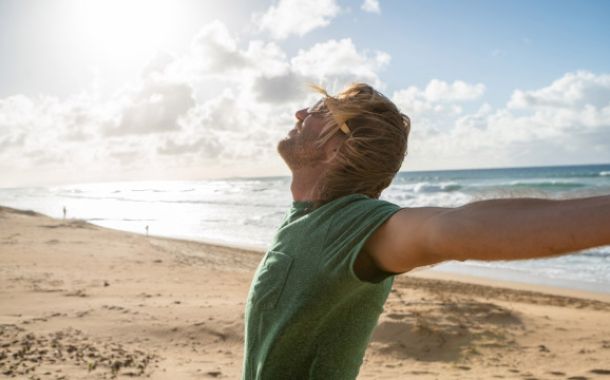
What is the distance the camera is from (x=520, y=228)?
935 mm

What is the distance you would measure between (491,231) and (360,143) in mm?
546

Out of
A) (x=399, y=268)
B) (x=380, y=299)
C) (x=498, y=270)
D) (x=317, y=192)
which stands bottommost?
(x=498, y=270)

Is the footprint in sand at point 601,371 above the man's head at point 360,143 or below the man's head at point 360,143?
below

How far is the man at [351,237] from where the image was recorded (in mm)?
940

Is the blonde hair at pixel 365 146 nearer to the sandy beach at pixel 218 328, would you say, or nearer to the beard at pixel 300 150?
the beard at pixel 300 150

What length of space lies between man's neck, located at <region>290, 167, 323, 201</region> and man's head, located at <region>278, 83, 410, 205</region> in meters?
0.03

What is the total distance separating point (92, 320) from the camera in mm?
7617

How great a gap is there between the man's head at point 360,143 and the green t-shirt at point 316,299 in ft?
0.40

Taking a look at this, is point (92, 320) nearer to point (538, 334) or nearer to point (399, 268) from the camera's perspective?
point (538, 334)

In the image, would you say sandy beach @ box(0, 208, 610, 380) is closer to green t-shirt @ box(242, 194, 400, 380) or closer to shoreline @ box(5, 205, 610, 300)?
shoreline @ box(5, 205, 610, 300)

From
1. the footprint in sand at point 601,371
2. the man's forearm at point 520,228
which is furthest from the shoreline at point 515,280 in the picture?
the man's forearm at point 520,228

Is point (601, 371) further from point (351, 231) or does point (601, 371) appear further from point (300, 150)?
point (351, 231)

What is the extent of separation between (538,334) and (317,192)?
294 inches

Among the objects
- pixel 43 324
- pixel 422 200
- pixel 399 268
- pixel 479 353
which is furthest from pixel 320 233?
pixel 422 200
